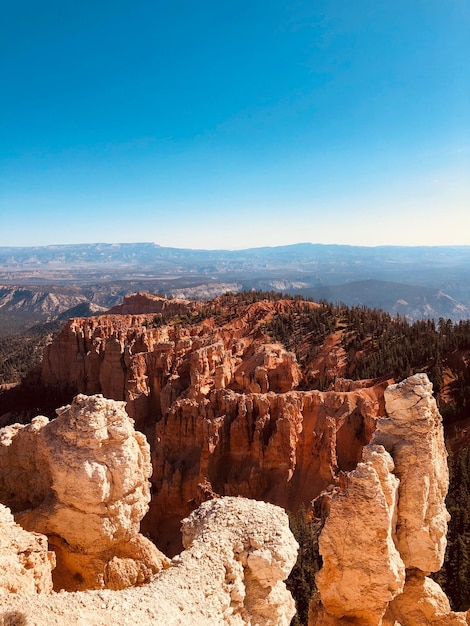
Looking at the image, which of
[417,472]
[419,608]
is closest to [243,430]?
[419,608]

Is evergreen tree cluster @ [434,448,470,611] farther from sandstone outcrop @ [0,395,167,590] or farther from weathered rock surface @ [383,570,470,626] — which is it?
sandstone outcrop @ [0,395,167,590]

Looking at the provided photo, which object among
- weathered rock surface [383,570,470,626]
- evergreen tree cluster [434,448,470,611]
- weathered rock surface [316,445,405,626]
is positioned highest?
weathered rock surface [316,445,405,626]

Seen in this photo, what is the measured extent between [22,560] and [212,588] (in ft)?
11.1

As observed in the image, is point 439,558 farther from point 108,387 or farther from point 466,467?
point 108,387

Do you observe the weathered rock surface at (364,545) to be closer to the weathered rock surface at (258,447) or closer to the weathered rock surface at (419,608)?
the weathered rock surface at (419,608)

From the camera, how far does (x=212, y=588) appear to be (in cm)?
675

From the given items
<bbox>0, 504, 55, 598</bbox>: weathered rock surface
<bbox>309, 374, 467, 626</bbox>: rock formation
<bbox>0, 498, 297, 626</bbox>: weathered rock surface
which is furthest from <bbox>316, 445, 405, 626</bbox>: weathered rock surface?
<bbox>0, 504, 55, 598</bbox>: weathered rock surface

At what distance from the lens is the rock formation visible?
361 inches

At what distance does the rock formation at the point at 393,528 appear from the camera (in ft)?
30.1

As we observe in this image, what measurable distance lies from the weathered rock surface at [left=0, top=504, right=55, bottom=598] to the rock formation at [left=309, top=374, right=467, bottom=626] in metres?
5.80

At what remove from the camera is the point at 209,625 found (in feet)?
20.8

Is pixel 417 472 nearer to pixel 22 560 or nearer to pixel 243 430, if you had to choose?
pixel 22 560

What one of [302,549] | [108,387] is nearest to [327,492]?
[302,549]

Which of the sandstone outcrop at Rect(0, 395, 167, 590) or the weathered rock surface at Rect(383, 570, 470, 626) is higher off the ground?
the sandstone outcrop at Rect(0, 395, 167, 590)
